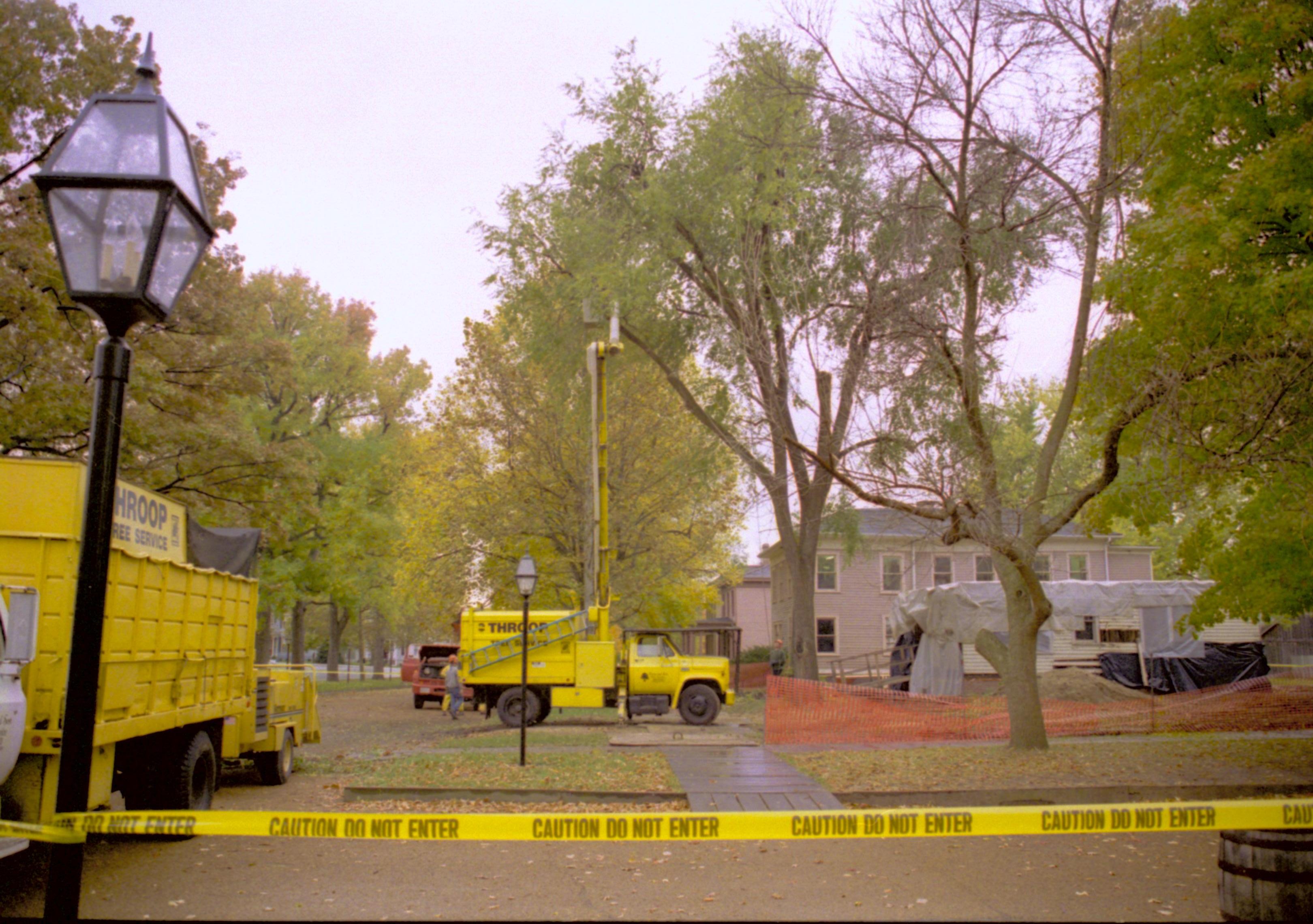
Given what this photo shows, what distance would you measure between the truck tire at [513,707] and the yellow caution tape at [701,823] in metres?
16.0

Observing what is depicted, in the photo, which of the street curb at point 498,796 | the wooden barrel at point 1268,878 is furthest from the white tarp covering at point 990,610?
the wooden barrel at point 1268,878

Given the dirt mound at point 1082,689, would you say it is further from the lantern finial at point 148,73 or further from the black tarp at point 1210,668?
the lantern finial at point 148,73

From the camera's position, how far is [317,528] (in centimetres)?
3619

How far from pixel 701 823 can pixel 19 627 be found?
3.69 metres

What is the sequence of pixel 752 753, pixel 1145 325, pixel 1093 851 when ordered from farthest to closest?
pixel 752 753
pixel 1145 325
pixel 1093 851

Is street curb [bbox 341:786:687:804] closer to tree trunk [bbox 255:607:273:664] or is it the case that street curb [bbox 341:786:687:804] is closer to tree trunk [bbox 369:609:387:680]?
tree trunk [bbox 255:607:273:664]

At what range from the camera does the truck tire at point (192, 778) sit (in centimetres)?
834

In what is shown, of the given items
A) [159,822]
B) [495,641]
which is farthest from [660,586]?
[159,822]

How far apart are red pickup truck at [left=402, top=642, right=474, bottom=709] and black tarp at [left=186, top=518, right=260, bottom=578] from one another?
17.3m

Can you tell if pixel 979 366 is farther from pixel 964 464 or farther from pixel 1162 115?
pixel 1162 115

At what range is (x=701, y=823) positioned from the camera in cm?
508

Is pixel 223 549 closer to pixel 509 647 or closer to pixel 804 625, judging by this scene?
pixel 509 647

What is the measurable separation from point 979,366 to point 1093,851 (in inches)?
249

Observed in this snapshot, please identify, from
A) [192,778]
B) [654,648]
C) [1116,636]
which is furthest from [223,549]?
[1116,636]
